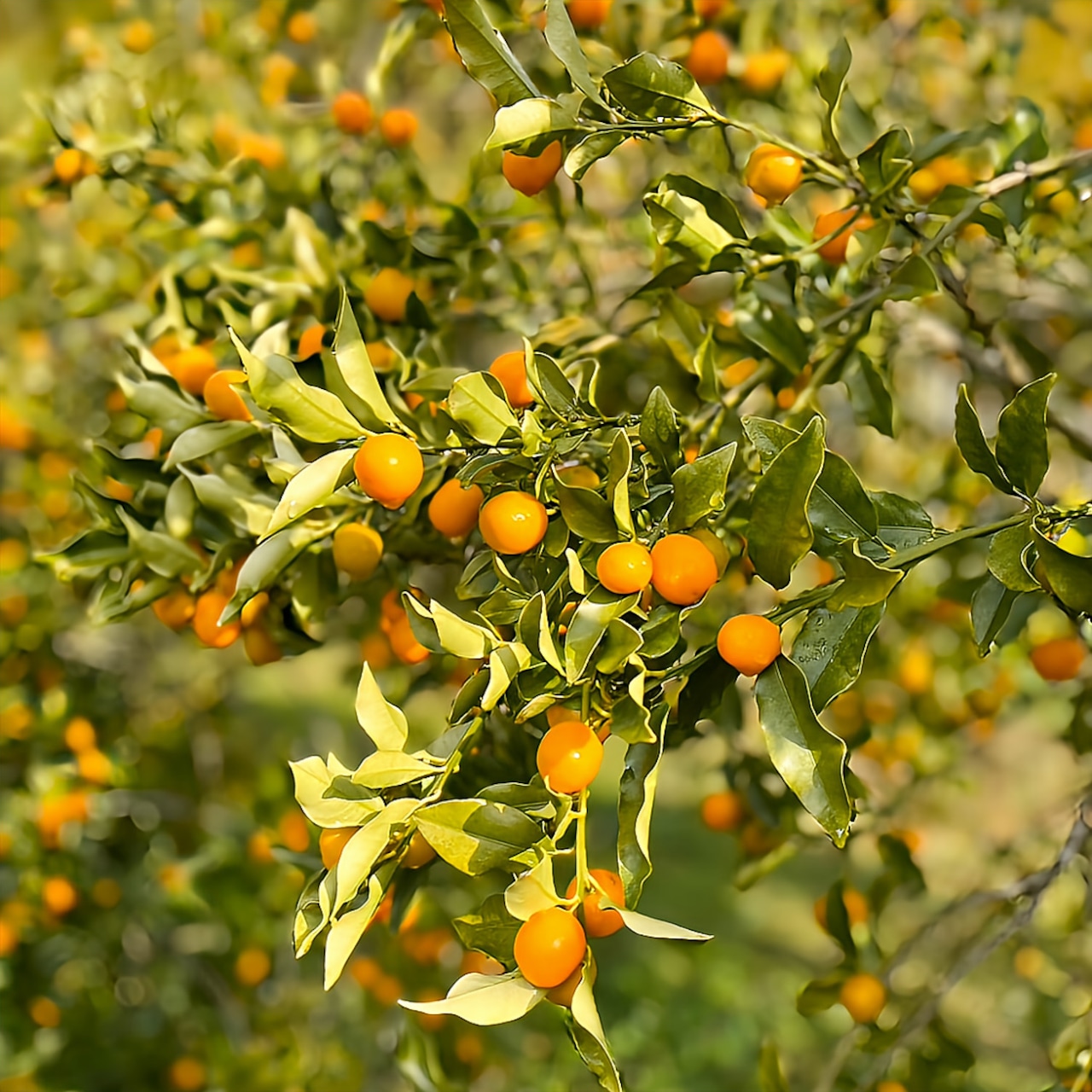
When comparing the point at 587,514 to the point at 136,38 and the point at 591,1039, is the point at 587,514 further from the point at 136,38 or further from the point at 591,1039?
the point at 136,38

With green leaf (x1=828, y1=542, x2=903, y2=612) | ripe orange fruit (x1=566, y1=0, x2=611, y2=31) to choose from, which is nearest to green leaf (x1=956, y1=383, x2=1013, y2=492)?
green leaf (x1=828, y1=542, x2=903, y2=612)

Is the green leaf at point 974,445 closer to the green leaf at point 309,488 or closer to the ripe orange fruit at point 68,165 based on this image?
the green leaf at point 309,488

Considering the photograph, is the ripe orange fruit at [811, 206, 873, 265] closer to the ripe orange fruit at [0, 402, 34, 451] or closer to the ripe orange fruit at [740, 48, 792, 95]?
the ripe orange fruit at [740, 48, 792, 95]

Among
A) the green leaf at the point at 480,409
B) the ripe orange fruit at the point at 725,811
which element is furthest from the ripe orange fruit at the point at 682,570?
the ripe orange fruit at the point at 725,811

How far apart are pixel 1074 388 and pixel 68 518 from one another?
1.49 meters

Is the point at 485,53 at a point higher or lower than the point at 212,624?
higher

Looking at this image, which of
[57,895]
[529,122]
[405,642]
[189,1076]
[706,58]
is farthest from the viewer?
[189,1076]

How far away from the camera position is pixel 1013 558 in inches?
24.9

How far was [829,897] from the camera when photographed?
111cm

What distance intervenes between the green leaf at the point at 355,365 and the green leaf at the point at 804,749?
11.1 inches

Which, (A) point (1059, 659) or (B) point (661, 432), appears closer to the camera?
(B) point (661, 432)

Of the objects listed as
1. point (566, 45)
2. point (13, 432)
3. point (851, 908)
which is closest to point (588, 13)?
point (566, 45)

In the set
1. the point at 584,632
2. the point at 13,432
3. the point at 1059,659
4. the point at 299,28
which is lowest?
the point at 1059,659

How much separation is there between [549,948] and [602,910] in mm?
77
